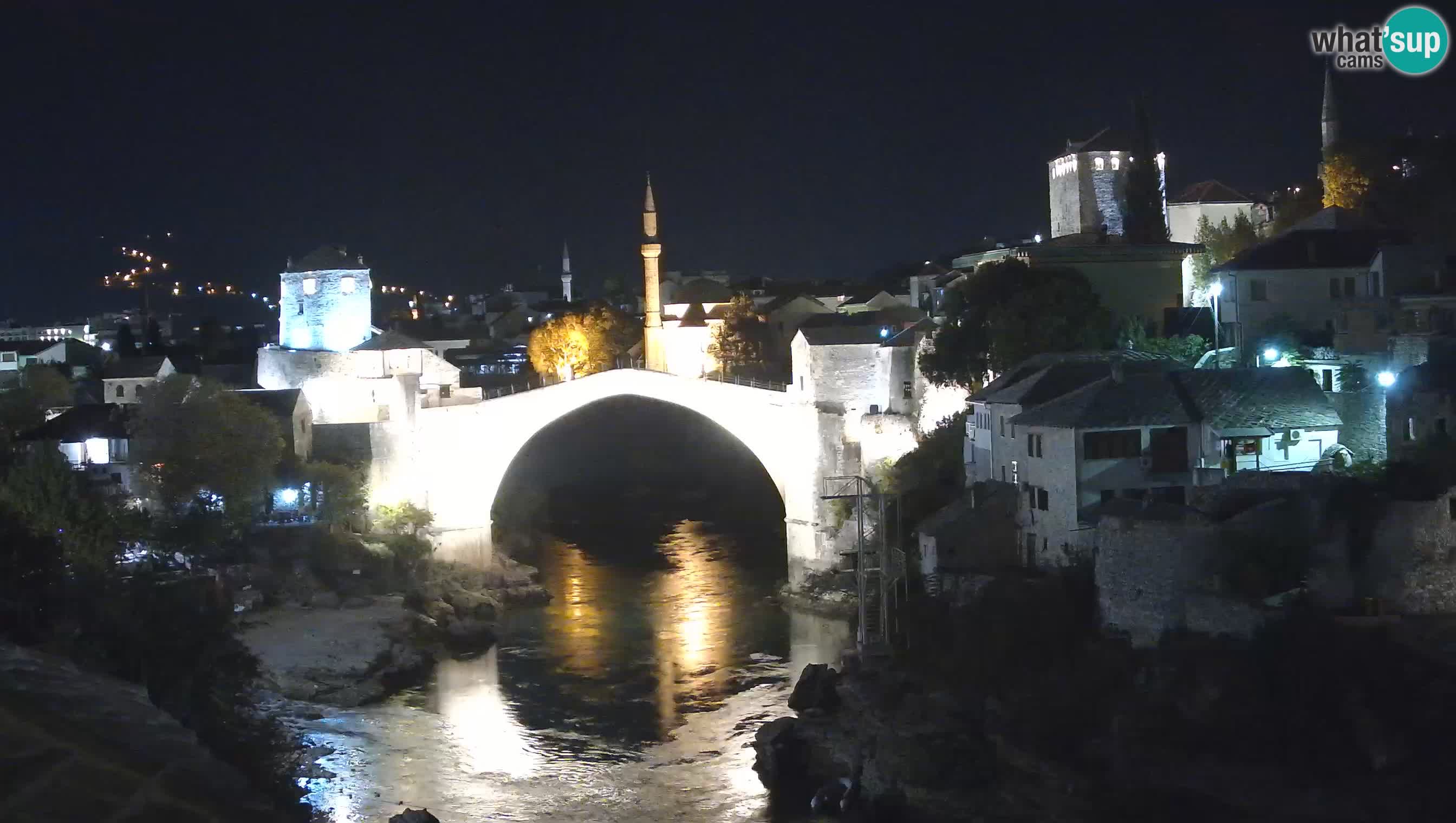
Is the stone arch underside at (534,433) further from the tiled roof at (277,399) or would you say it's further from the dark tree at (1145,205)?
the dark tree at (1145,205)

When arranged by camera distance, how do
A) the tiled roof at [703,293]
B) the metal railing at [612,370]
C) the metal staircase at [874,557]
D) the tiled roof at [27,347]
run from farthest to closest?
the tiled roof at [703,293], the tiled roof at [27,347], the metal railing at [612,370], the metal staircase at [874,557]

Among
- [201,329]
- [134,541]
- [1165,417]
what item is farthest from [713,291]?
[1165,417]

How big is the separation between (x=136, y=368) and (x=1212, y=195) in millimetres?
17271

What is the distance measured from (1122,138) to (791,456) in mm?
7327

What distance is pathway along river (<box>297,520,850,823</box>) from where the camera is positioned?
1300cm

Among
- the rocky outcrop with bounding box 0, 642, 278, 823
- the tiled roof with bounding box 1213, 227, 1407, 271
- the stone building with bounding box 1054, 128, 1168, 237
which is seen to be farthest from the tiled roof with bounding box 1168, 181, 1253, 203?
the rocky outcrop with bounding box 0, 642, 278, 823

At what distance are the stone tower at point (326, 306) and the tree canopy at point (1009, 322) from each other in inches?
369

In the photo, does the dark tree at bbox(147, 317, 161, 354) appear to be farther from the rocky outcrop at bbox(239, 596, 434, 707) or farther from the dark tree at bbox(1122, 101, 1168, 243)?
the dark tree at bbox(1122, 101, 1168, 243)

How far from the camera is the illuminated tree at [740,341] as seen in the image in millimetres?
28812

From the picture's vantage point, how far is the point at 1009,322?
715 inches

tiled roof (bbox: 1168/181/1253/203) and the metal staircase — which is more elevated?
tiled roof (bbox: 1168/181/1253/203)

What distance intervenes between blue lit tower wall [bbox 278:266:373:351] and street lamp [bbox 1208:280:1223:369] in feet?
41.3

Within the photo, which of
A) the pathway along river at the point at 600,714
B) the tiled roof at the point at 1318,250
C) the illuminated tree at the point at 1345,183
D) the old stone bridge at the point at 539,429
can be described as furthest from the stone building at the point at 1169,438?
the old stone bridge at the point at 539,429

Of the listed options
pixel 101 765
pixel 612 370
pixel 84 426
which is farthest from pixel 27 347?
pixel 101 765
